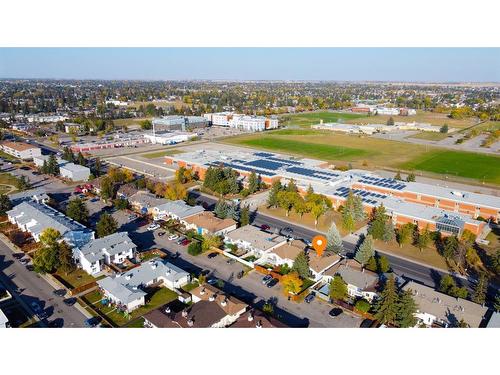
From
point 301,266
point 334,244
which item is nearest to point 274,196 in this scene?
point 334,244

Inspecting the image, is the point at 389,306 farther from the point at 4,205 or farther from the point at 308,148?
the point at 308,148

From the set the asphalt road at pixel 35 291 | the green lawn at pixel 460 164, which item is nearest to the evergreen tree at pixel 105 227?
the asphalt road at pixel 35 291

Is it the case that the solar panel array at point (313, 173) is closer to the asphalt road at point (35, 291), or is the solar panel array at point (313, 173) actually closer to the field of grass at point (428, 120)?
the asphalt road at point (35, 291)

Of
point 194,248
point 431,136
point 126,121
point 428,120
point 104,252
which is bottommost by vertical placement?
point 194,248

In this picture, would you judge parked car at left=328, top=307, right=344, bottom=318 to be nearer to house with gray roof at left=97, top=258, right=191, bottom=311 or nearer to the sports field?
house with gray roof at left=97, top=258, right=191, bottom=311

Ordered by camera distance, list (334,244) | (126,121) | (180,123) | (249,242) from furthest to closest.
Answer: (126,121)
(180,123)
(249,242)
(334,244)

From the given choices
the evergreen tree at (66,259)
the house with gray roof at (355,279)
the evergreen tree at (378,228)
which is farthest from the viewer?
the evergreen tree at (378,228)
